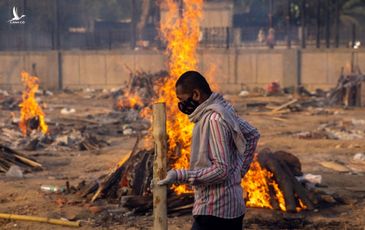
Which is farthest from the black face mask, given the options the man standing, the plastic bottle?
the plastic bottle

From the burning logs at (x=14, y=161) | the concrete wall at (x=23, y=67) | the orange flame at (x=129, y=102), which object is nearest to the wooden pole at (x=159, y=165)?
the burning logs at (x=14, y=161)

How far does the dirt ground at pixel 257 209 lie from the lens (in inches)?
326

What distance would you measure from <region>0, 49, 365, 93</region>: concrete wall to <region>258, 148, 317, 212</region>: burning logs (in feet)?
66.2

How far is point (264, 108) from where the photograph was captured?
24.0m

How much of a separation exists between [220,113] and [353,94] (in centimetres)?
2135

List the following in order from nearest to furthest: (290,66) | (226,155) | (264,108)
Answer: (226,155) < (264,108) < (290,66)

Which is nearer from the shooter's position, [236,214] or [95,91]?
[236,214]

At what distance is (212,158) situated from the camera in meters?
4.16

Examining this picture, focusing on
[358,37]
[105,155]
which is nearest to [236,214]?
[105,155]

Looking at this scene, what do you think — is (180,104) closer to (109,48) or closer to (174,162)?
(174,162)

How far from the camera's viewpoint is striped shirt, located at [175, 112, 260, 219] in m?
4.13

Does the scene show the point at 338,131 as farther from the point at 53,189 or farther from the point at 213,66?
the point at 213,66

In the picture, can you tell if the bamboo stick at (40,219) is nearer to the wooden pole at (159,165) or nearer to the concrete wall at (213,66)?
the wooden pole at (159,165)

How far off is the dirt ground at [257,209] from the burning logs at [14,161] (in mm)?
330
